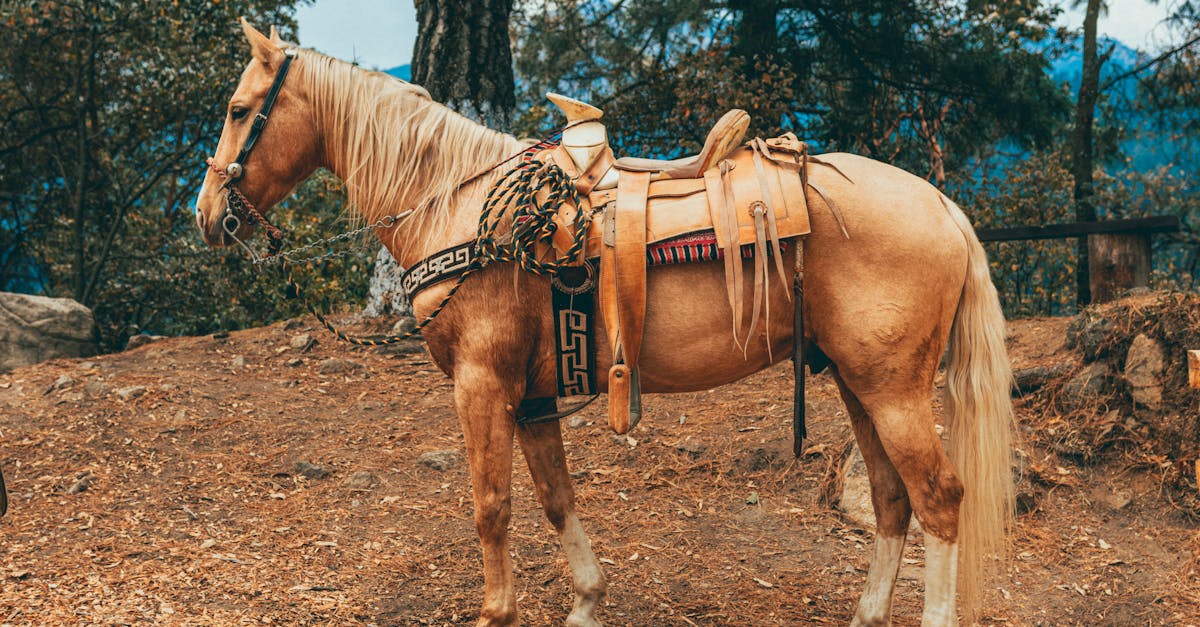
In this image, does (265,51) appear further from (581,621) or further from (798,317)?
(581,621)

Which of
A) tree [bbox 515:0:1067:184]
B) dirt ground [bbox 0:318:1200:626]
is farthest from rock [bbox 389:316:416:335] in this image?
tree [bbox 515:0:1067:184]

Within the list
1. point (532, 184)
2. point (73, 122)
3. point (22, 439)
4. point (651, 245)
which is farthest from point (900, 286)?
point (73, 122)

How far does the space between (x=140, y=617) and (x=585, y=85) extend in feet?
29.2

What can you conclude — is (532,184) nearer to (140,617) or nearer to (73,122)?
(140,617)

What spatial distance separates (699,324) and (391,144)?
4.37 ft

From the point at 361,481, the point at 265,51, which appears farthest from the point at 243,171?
the point at 361,481

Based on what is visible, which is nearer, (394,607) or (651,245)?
(651,245)

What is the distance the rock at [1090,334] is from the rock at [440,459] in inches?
150

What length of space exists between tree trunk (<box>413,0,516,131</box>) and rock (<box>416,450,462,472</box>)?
2744mm

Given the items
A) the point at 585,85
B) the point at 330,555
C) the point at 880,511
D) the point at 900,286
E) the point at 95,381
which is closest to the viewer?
the point at 900,286

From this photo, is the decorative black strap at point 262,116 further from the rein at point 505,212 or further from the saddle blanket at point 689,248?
the saddle blanket at point 689,248

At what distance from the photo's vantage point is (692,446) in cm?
542

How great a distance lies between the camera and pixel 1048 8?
9.97 m

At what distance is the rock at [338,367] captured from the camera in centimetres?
662
